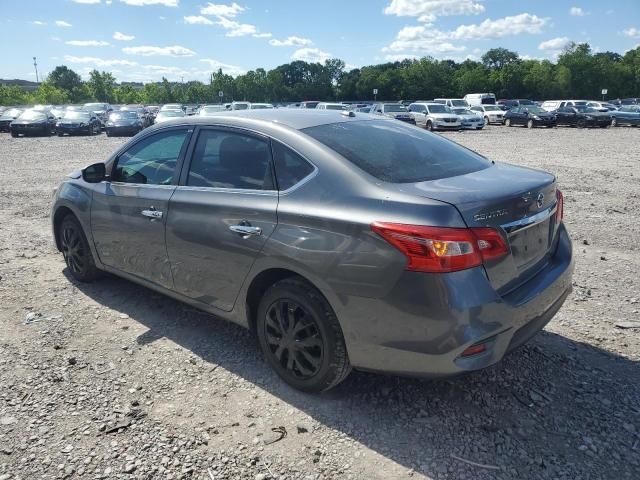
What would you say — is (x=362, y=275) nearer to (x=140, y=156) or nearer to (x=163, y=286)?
(x=163, y=286)

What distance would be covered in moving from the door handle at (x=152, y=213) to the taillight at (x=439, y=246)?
199cm

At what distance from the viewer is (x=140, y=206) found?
4.02 meters

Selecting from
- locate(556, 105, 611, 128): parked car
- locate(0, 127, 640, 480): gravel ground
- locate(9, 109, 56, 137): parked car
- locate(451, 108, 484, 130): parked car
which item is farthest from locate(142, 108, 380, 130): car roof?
locate(556, 105, 611, 128): parked car

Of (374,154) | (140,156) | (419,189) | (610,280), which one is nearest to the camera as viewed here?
(419,189)

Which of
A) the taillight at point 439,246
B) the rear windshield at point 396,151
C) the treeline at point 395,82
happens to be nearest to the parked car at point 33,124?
the rear windshield at point 396,151

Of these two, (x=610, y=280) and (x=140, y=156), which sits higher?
(x=140, y=156)

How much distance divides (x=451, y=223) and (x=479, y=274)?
298mm

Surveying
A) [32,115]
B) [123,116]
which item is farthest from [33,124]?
[123,116]

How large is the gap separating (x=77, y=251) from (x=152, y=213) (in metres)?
1.56

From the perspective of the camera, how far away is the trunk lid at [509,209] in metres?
2.62

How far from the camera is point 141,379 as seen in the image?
3428mm

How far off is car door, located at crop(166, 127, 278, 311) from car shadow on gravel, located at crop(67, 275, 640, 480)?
60 cm

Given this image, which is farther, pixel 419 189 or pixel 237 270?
pixel 237 270

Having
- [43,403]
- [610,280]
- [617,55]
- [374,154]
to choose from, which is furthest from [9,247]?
[617,55]
